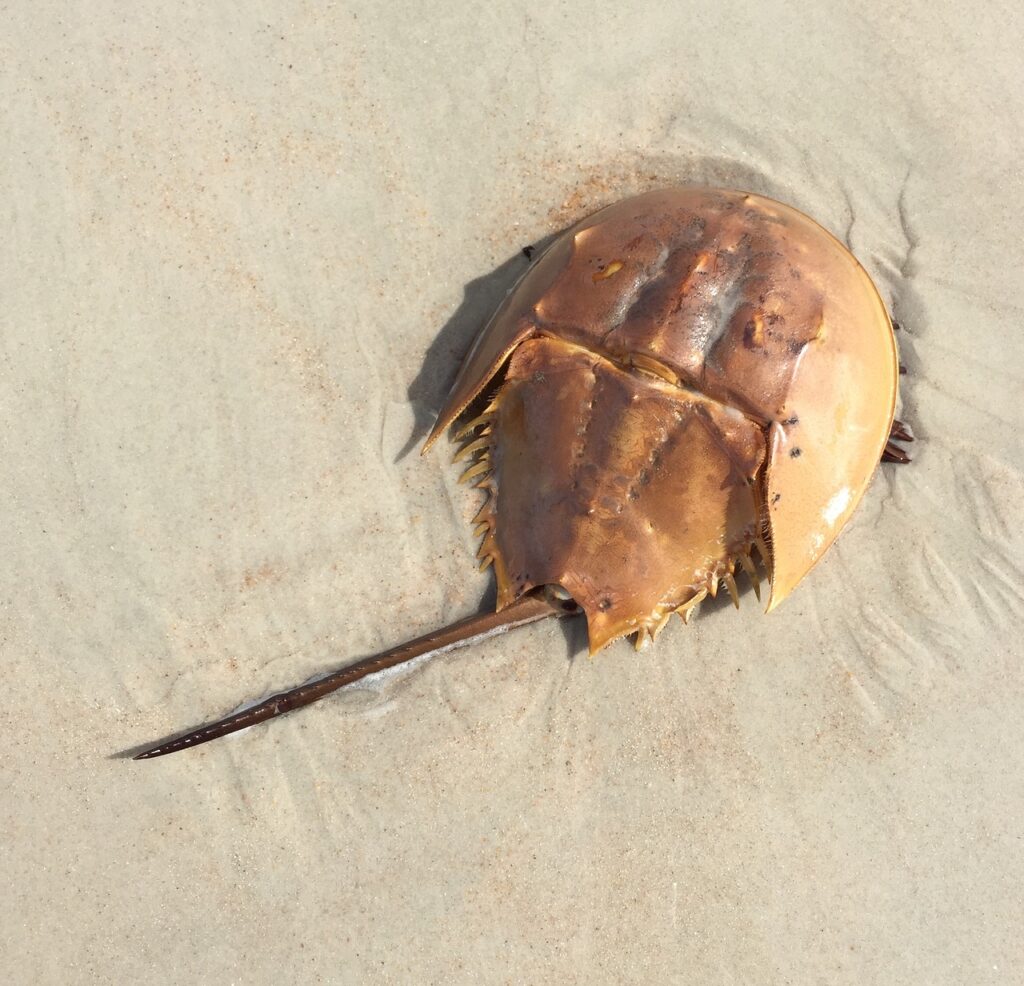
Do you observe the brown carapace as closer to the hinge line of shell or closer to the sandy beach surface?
the hinge line of shell

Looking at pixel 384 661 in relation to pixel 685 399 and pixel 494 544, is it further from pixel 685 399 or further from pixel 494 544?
pixel 685 399

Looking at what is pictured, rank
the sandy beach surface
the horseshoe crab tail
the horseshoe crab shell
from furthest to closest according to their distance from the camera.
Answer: the sandy beach surface < the horseshoe crab tail < the horseshoe crab shell

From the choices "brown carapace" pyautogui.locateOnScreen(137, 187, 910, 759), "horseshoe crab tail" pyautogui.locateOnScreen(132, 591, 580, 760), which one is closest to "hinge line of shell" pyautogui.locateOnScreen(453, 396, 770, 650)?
"brown carapace" pyautogui.locateOnScreen(137, 187, 910, 759)

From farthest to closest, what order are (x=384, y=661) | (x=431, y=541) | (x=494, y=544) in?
(x=431, y=541), (x=494, y=544), (x=384, y=661)

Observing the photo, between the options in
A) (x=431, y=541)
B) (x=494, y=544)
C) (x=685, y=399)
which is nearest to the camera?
(x=685, y=399)

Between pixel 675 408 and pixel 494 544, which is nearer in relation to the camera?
pixel 675 408

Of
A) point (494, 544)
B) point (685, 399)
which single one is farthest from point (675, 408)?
point (494, 544)

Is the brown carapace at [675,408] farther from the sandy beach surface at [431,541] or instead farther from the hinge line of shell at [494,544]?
the sandy beach surface at [431,541]
